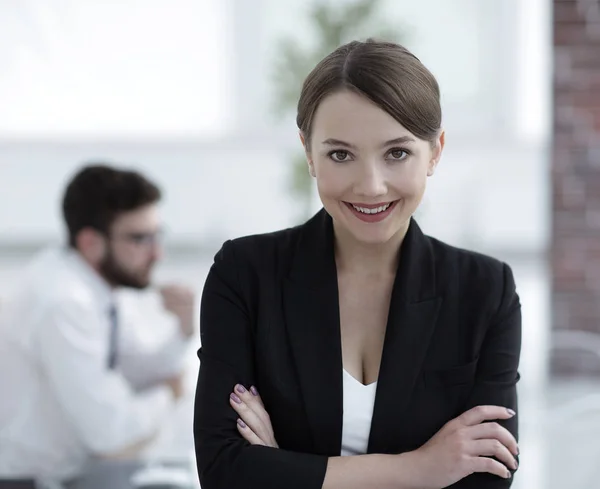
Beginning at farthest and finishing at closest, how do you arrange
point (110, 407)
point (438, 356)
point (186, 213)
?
point (186, 213) → point (110, 407) → point (438, 356)

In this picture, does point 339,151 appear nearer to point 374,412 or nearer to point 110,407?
point 374,412

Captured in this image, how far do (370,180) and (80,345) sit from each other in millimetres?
1740

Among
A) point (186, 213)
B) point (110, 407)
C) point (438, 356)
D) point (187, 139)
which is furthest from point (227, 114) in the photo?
point (438, 356)

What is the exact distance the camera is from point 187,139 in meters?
4.27

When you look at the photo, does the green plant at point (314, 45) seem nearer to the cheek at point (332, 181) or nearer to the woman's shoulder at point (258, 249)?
the woman's shoulder at point (258, 249)

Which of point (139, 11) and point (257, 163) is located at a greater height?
point (139, 11)

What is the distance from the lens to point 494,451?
1.31 meters

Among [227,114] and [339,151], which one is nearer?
[339,151]

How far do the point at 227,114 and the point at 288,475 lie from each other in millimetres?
3110

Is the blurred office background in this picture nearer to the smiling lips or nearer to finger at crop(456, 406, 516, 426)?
finger at crop(456, 406, 516, 426)

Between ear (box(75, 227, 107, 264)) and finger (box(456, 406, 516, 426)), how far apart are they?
2038 millimetres

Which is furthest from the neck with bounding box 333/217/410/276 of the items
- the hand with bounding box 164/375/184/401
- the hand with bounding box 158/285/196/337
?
the hand with bounding box 158/285/196/337

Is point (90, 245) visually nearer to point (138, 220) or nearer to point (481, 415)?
point (138, 220)

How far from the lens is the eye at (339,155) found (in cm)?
125
